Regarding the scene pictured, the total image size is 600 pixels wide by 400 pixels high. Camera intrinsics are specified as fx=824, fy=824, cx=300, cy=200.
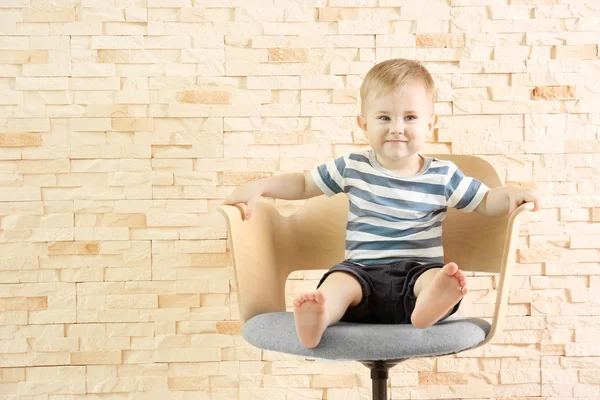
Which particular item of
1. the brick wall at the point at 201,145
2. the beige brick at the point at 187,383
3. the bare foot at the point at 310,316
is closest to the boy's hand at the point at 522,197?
the bare foot at the point at 310,316

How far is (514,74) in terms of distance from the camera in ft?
7.52

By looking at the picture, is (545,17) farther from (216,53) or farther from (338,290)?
(338,290)

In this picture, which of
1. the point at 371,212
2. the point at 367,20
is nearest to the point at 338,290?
the point at 371,212

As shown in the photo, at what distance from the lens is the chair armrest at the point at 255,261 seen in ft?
5.57

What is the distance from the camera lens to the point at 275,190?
1.85 meters

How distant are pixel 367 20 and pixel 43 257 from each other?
111cm

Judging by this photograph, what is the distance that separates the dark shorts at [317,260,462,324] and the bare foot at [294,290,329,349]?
0.24 m

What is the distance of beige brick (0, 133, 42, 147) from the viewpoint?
7.44 ft

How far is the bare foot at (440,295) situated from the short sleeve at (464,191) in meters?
0.38

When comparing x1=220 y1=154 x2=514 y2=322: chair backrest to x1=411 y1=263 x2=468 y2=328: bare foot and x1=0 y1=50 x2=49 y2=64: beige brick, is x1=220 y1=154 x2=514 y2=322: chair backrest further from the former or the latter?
x1=0 y1=50 x2=49 y2=64: beige brick

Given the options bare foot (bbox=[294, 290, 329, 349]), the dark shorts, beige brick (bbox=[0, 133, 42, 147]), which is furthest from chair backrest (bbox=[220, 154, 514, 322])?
beige brick (bbox=[0, 133, 42, 147])

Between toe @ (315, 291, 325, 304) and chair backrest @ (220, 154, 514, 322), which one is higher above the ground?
chair backrest @ (220, 154, 514, 322)

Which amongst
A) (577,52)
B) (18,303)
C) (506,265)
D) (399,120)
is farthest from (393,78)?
(18,303)

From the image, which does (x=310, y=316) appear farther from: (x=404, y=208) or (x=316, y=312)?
(x=404, y=208)
